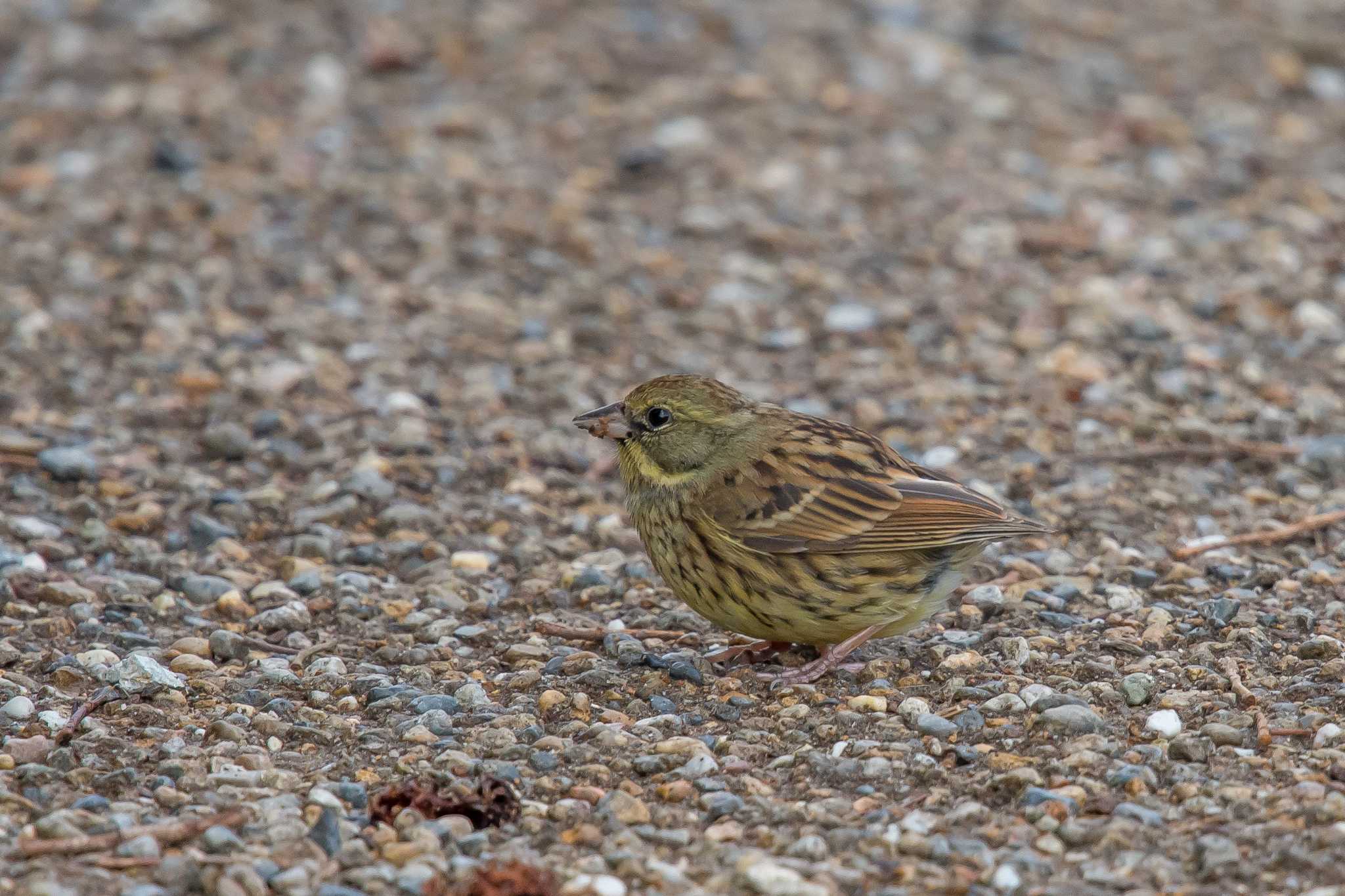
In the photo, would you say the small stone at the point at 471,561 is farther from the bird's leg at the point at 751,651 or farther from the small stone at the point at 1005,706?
the small stone at the point at 1005,706

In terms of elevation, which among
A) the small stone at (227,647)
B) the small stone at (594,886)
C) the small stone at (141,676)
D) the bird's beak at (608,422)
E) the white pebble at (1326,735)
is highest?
the bird's beak at (608,422)

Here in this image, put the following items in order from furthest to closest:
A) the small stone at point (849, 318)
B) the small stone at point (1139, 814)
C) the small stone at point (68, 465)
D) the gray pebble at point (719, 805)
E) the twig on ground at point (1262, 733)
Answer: the small stone at point (849, 318) → the small stone at point (68, 465) → the twig on ground at point (1262, 733) → the gray pebble at point (719, 805) → the small stone at point (1139, 814)

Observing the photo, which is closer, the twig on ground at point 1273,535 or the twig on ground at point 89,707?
the twig on ground at point 89,707

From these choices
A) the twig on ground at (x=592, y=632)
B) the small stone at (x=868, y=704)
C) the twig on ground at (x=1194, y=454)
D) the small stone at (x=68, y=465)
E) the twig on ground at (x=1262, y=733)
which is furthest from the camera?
the twig on ground at (x=1194, y=454)

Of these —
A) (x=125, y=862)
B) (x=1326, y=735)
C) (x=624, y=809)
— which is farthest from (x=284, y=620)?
(x=1326, y=735)

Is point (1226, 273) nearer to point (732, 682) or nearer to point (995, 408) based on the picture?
point (995, 408)

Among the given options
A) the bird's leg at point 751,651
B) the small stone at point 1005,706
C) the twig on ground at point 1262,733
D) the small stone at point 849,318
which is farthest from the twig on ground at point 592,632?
the small stone at point 849,318

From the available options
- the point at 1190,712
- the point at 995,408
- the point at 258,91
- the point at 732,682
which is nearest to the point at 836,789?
the point at 732,682

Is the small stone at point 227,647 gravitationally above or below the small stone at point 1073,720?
below
